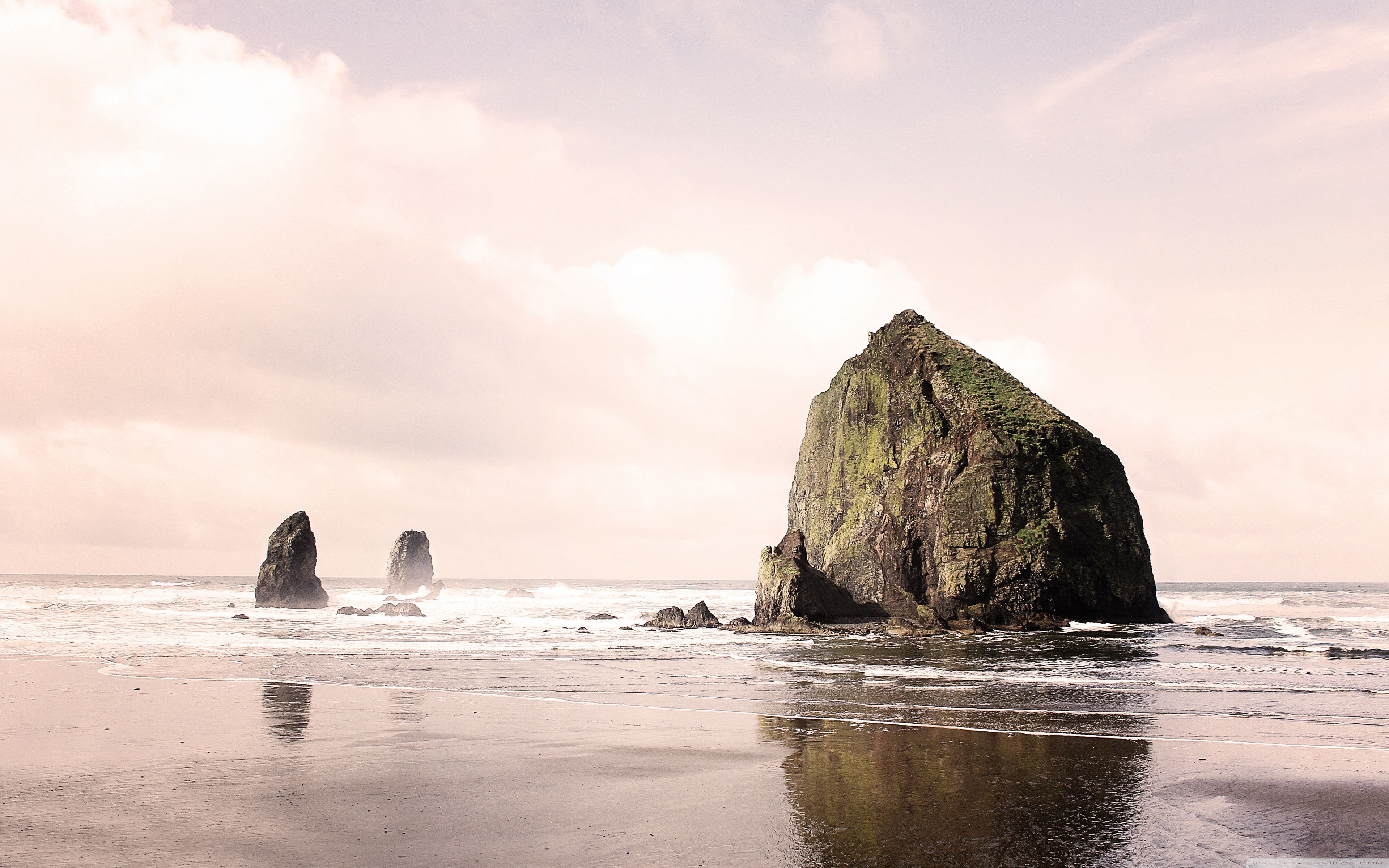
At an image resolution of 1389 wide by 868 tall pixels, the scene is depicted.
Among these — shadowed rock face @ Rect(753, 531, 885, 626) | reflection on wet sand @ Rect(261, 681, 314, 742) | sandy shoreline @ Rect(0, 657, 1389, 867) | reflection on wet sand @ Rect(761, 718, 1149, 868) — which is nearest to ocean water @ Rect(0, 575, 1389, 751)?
reflection on wet sand @ Rect(261, 681, 314, 742)

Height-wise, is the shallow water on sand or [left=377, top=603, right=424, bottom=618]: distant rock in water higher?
the shallow water on sand

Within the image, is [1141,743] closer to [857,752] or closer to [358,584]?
[857,752]

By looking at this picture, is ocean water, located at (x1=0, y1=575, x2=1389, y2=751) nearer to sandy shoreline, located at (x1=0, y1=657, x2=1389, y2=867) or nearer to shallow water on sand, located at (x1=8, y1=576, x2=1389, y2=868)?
shallow water on sand, located at (x1=8, y1=576, x2=1389, y2=868)

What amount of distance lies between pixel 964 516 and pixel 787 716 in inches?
1382

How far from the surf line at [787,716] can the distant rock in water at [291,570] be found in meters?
57.9

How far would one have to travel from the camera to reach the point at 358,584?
15750 cm

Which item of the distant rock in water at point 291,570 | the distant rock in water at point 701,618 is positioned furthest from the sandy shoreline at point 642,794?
the distant rock in water at point 291,570

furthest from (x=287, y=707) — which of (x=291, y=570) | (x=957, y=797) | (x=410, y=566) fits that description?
(x=410, y=566)

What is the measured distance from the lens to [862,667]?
72.6 ft

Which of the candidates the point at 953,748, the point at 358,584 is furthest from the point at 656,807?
the point at 358,584

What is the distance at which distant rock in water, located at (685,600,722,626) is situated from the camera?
4619 cm

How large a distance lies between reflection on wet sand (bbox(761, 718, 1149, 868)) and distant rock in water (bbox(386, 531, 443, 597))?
4027 inches

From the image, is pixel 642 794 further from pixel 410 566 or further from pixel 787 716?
pixel 410 566

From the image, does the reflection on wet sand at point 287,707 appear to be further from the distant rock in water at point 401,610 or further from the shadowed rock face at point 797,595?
the distant rock in water at point 401,610
